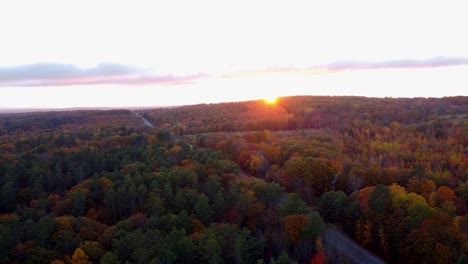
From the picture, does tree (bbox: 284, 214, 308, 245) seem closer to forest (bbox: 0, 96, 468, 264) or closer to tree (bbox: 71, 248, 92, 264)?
forest (bbox: 0, 96, 468, 264)

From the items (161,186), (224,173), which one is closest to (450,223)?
(224,173)

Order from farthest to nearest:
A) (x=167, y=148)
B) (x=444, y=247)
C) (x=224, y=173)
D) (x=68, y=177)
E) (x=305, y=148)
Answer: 1. (x=167, y=148)
2. (x=305, y=148)
3. (x=68, y=177)
4. (x=224, y=173)
5. (x=444, y=247)

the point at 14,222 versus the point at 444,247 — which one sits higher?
the point at 14,222

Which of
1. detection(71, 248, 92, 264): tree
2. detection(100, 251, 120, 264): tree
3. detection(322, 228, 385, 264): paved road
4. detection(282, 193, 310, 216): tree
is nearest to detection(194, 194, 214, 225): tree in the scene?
detection(282, 193, 310, 216): tree

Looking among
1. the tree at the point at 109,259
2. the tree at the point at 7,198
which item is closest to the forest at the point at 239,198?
the tree at the point at 109,259

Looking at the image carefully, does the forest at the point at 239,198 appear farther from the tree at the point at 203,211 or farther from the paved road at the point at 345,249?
the paved road at the point at 345,249

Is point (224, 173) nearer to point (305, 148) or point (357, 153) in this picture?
point (305, 148)
